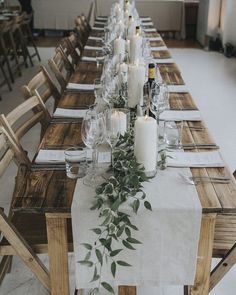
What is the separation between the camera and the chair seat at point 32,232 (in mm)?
1468

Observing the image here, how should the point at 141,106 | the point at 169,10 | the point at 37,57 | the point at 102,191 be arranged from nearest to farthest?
the point at 102,191 < the point at 141,106 < the point at 37,57 < the point at 169,10

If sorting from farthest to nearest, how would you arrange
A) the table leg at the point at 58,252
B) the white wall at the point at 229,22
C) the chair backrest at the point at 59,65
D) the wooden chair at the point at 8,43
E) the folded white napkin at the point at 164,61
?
1. the white wall at the point at 229,22
2. the wooden chair at the point at 8,43
3. the folded white napkin at the point at 164,61
4. the chair backrest at the point at 59,65
5. the table leg at the point at 58,252

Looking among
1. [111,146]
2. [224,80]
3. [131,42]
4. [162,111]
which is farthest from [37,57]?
[111,146]

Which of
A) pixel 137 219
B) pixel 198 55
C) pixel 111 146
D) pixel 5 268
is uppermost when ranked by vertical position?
pixel 111 146

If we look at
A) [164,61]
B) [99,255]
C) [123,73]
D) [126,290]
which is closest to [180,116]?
[123,73]

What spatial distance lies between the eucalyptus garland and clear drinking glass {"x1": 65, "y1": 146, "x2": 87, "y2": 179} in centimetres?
14

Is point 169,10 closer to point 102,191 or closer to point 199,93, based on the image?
point 199,93

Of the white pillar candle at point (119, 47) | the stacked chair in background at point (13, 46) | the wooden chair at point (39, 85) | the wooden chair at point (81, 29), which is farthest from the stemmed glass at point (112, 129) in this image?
the stacked chair in background at point (13, 46)

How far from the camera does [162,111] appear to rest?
5.88 ft

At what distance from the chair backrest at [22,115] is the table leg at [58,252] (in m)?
0.51

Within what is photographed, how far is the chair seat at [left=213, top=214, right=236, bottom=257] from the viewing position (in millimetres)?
1449

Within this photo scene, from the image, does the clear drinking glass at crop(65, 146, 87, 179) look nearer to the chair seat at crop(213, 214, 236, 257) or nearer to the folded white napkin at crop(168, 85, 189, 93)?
the chair seat at crop(213, 214, 236, 257)

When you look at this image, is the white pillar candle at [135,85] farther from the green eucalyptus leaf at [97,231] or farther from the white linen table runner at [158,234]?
the green eucalyptus leaf at [97,231]

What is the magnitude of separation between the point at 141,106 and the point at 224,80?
3.52 meters
